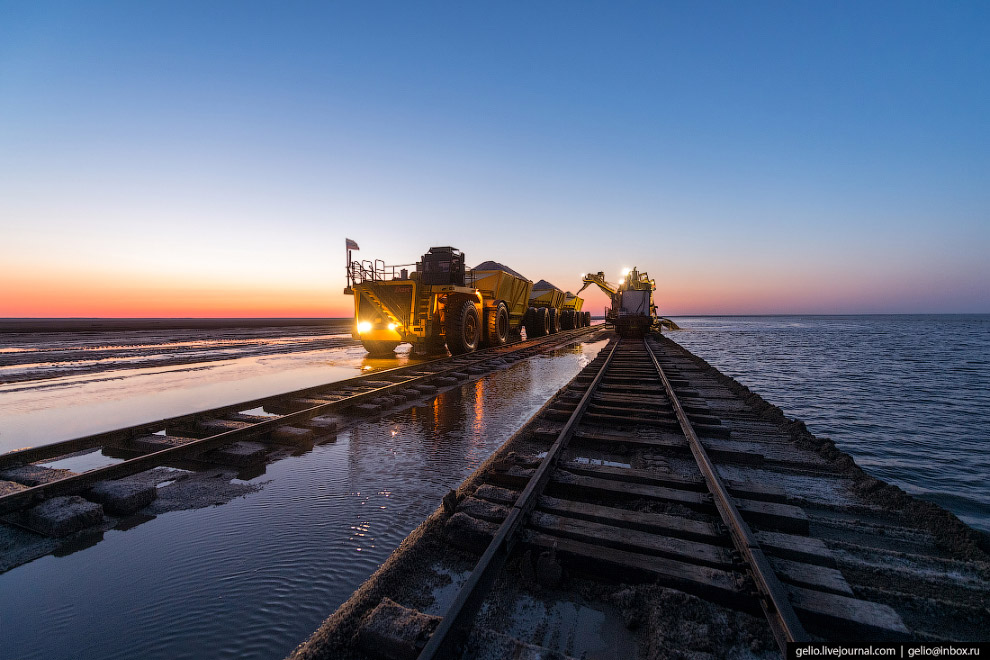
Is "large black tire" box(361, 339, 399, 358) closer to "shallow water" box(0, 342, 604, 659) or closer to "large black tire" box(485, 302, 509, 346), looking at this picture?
"large black tire" box(485, 302, 509, 346)

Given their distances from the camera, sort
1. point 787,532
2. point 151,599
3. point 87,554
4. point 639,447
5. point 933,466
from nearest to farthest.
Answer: point 151,599 → point 87,554 → point 787,532 → point 639,447 → point 933,466

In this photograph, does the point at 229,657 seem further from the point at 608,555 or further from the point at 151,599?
the point at 608,555

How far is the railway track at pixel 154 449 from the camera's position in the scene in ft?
8.76

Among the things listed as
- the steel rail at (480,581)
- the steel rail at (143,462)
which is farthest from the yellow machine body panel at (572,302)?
the steel rail at (480,581)

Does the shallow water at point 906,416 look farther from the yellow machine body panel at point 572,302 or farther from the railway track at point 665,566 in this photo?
the yellow machine body panel at point 572,302

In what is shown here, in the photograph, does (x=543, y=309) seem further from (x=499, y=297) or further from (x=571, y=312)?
(x=571, y=312)

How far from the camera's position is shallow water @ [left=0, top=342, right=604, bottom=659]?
175 cm

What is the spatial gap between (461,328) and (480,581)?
9.77 metres

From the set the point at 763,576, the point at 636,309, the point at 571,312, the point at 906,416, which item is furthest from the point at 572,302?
the point at 763,576

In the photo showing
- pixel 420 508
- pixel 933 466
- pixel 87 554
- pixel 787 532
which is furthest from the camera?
pixel 933 466

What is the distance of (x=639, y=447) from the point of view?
A: 13.4 ft

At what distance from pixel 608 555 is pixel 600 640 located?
1.46 feet

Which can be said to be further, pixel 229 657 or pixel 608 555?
pixel 608 555

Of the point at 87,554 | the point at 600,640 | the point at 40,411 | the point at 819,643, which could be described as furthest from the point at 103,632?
the point at 40,411
